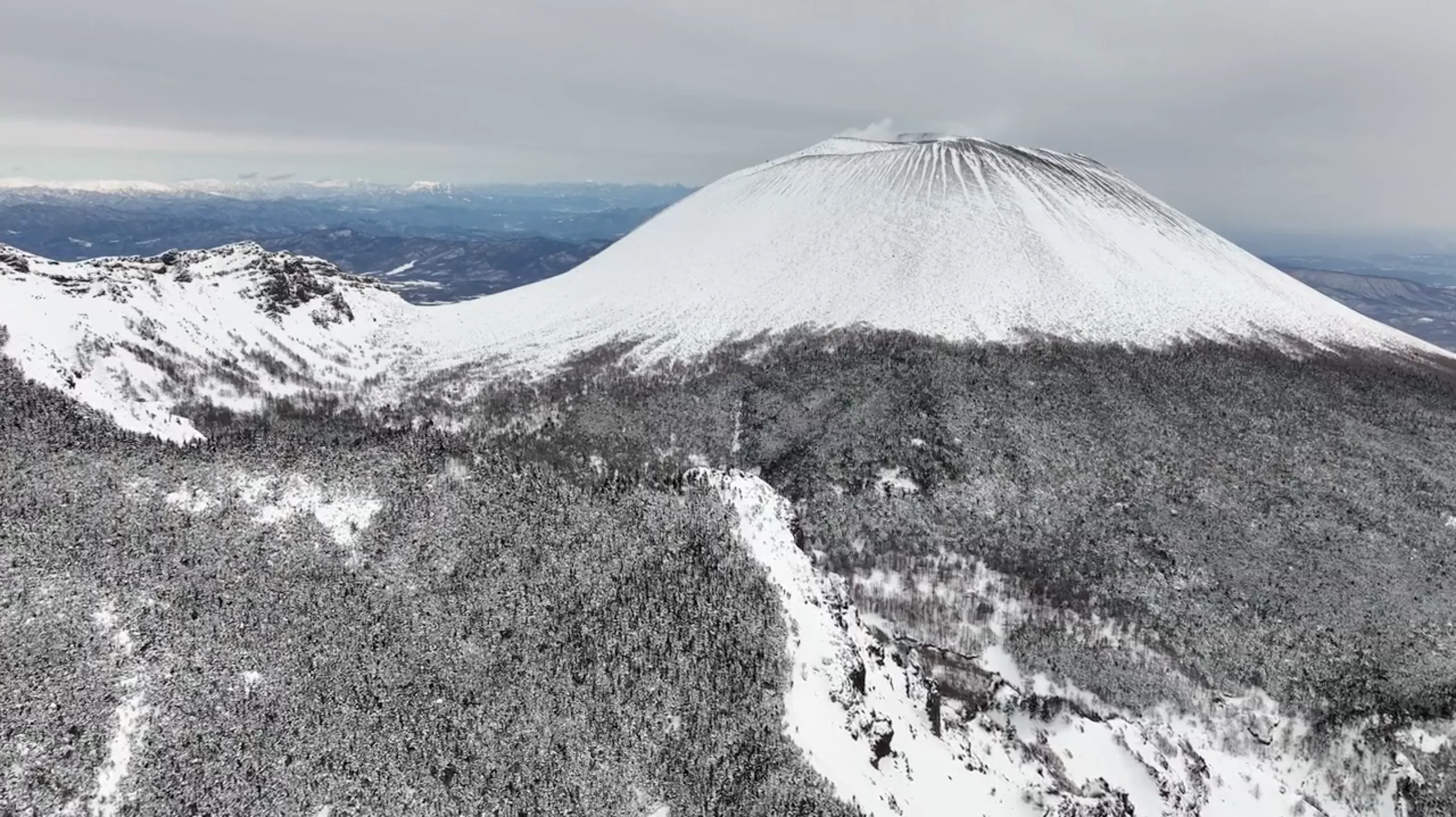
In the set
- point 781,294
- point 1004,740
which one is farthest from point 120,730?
point 781,294

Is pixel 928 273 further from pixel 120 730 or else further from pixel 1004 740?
pixel 120 730

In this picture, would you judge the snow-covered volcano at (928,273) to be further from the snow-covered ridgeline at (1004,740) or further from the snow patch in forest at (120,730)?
the snow patch in forest at (120,730)

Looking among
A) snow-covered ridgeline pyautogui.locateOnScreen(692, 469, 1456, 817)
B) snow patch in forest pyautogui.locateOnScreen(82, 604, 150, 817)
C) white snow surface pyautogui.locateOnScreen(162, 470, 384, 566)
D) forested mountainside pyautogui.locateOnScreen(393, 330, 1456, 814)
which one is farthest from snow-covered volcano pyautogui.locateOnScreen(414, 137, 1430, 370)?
snow patch in forest pyautogui.locateOnScreen(82, 604, 150, 817)

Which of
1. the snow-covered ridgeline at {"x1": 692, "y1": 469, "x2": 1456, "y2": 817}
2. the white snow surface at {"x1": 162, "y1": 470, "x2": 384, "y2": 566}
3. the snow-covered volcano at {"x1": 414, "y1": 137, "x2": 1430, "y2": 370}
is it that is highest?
the snow-covered volcano at {"x1": 414, "y1": 137, "x2": 1430, "y2": 370}

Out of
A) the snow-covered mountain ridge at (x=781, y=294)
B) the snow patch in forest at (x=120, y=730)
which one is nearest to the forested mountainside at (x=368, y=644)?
the snow patch in forest at (x=120, y=730)

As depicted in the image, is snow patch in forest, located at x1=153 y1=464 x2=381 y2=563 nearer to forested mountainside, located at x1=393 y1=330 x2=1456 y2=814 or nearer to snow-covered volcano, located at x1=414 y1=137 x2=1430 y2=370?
forested mountainside, located at x1=393 y1=330 x2=1456 y2=814

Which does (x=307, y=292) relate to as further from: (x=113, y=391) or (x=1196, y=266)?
(x=1196, y=266)

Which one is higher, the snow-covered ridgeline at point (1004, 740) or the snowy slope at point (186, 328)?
the snowy slope at point (186, 328)
